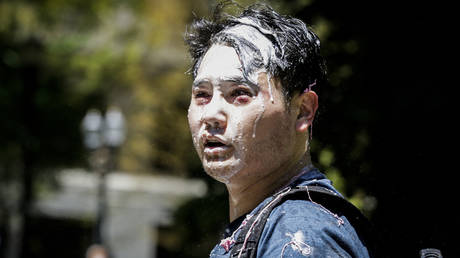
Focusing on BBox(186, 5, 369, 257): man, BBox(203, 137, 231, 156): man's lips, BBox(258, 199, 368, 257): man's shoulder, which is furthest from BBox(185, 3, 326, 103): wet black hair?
BBox(258, 199, 368, 257): man's shoulder

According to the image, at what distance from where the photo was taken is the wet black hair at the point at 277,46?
2.44 metres

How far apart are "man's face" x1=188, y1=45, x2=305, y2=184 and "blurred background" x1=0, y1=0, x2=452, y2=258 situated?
1.16ft

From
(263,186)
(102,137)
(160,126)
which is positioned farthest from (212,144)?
(160,126)

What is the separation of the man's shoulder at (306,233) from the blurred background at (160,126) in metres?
0.67

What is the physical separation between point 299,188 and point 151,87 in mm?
16974

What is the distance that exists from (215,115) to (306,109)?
0.35 m

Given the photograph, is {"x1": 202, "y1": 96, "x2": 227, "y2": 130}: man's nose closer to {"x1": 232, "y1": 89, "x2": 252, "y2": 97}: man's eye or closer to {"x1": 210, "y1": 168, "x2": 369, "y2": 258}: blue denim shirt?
{"x1": 232, "y1": 89, "x2": 252, "y2": 97}: man's eye

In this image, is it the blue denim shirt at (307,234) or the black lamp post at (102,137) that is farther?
the black lamp post at (102,137)

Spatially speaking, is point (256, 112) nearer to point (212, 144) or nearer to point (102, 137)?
point (212, 144)

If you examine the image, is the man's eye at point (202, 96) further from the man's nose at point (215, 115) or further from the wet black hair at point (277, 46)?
the wet black hair at point (277, 46)

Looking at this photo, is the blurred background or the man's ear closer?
the man's ear

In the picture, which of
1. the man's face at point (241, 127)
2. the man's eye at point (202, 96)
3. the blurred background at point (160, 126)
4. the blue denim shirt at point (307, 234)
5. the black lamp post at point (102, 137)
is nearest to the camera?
the blue denim shirt at point (307, 234)

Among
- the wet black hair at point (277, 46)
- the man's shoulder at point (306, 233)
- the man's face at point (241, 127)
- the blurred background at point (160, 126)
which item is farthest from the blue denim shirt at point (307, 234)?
the blurred background at point (160, 126)

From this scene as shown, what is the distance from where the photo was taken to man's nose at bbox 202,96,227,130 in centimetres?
239
